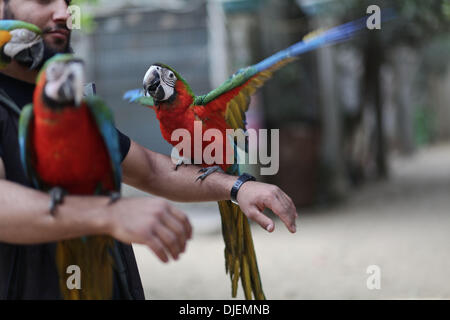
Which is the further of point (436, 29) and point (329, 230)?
point (436, 29)

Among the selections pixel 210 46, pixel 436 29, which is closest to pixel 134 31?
pixel 210 46

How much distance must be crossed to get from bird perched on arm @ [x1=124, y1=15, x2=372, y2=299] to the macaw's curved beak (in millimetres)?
308

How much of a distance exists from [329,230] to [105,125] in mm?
4396

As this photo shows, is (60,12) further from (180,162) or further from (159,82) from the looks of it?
(180,162)

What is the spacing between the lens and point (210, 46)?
5414 millimetres

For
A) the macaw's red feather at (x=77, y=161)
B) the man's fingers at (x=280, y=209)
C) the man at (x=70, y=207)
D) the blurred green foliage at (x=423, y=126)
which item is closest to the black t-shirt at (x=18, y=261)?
the man at (x=70, y=207)

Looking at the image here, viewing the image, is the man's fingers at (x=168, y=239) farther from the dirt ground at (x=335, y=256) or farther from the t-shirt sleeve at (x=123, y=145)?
the dirt ground at (x=335, y=256)

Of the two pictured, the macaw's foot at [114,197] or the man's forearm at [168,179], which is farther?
the man's forearm at [168,179]

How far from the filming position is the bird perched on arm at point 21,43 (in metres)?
1.00

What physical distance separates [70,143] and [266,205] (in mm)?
481

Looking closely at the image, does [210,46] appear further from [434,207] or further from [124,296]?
[124,296]

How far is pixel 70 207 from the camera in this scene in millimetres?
869

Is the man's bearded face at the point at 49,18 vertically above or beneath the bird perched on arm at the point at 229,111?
above

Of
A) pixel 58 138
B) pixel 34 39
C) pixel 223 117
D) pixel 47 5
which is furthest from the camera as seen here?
pixel 223 117
